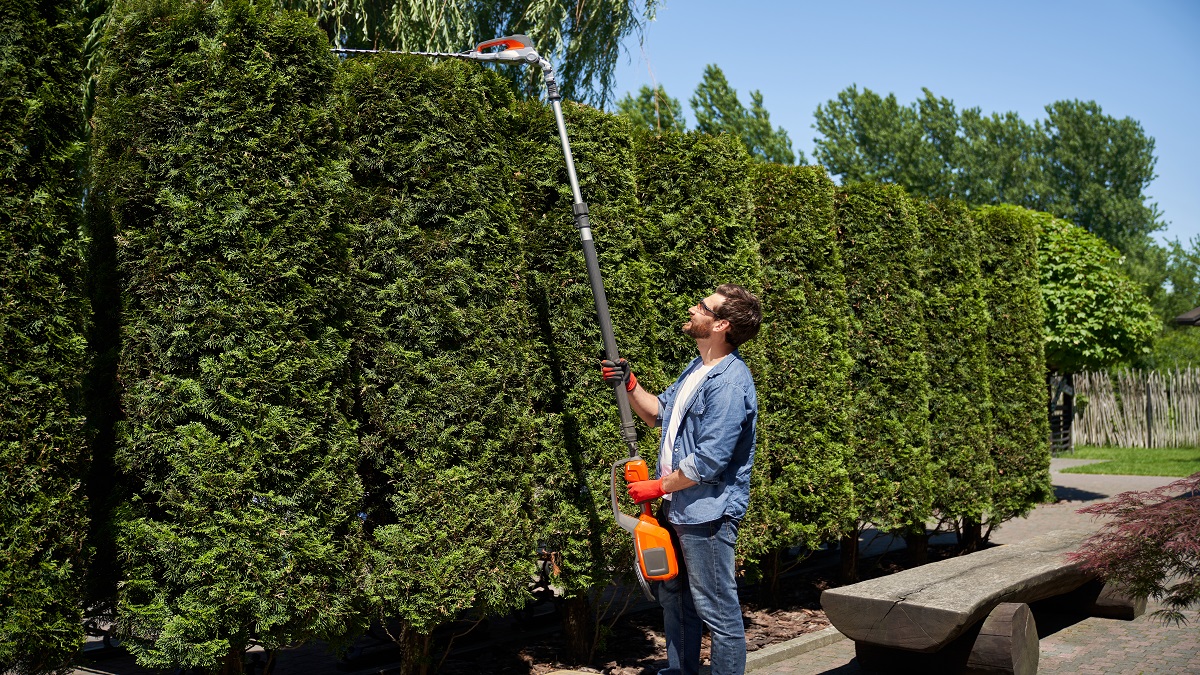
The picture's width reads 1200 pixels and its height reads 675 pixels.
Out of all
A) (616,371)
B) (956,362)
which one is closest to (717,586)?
(616,371)

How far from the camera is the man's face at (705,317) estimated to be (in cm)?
430

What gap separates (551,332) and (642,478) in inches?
58.8

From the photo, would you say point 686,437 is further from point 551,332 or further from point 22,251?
point 22,251

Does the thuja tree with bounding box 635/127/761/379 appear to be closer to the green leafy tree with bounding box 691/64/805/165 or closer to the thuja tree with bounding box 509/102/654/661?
the thuja tree with bounding box 509/102/654/661

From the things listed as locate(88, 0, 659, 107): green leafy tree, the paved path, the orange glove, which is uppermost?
locate(88, 0, 659, 107): green leafy tree

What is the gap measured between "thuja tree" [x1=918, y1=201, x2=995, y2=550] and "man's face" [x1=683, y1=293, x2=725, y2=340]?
480 centimetres

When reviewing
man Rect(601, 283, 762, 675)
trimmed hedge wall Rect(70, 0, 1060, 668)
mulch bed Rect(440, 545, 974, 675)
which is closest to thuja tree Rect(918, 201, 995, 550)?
mulch bed Rect(440, 545, 974, 675)

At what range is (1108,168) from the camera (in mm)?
50344

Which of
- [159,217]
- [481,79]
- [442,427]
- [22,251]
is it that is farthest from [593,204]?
[22,251]

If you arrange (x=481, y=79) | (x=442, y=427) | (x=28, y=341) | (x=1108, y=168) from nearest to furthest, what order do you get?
(x=28, y=341) → (x=442, y=427) → (x=481, y=79) → (x=1108, y=168)

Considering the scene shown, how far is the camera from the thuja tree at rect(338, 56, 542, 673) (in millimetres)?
4605

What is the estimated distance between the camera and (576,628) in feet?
18.9

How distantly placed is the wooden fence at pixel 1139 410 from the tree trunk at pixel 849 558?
56.6ft

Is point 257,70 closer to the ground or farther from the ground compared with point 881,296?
farther from the ground
